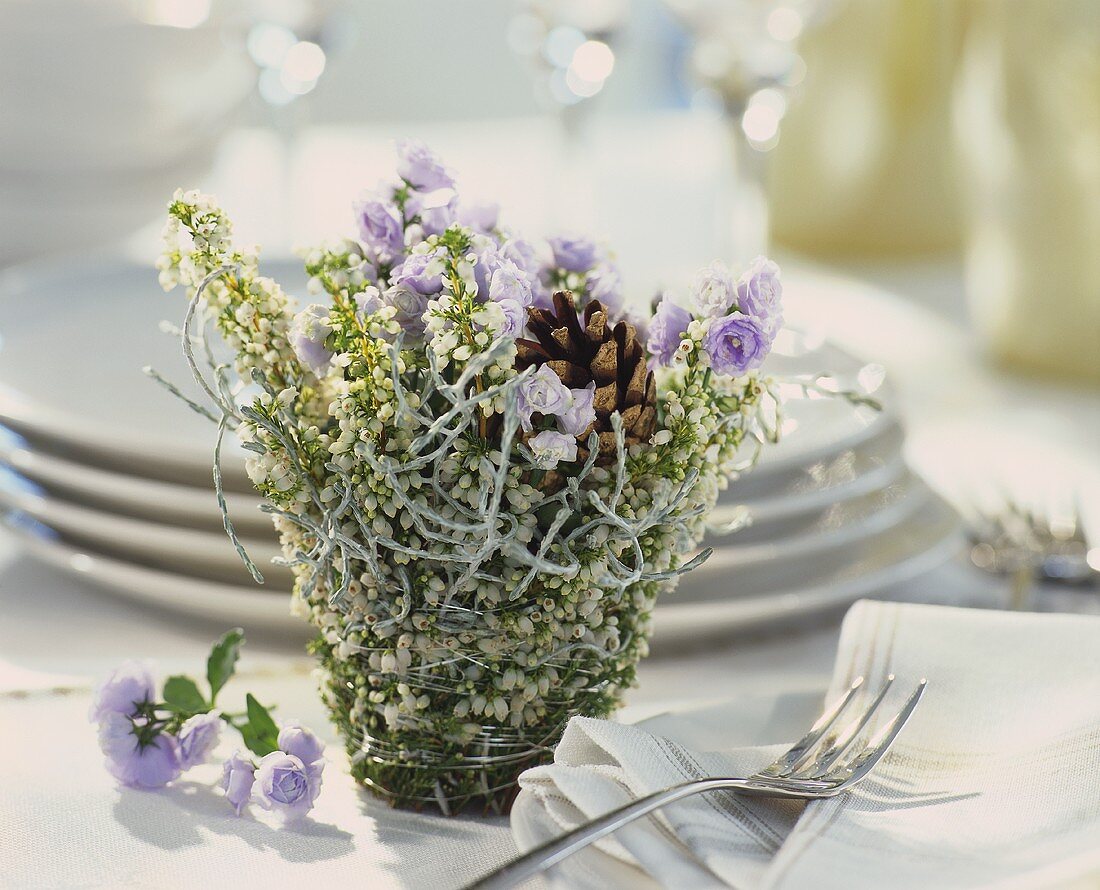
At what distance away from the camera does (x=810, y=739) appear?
0.43 meters

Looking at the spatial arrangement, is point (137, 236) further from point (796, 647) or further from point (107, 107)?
point (796, 647)

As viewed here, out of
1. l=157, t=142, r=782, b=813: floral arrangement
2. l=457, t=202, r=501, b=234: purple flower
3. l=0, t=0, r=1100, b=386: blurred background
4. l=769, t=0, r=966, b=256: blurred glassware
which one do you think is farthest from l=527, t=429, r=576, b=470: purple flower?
l=769, t=0, r=966, b=256: blurred glassware

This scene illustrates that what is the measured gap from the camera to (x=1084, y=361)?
0.95 meters

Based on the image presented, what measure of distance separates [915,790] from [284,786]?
0.19 metres

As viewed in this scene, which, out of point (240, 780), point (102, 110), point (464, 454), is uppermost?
point (102, 110)

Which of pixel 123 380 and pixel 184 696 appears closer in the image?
pixel 184 696

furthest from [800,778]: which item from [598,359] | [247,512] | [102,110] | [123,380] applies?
[102,110]

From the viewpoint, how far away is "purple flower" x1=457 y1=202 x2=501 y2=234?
45 centimetres

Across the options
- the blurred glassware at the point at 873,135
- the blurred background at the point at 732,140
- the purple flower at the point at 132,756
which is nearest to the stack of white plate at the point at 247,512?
the purple flower at the point at 132,756

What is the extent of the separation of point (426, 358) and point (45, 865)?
0.19 meters

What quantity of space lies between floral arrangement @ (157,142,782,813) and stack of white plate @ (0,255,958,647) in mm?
112

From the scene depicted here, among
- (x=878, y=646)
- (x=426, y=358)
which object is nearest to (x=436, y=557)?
(x=426, y=358)

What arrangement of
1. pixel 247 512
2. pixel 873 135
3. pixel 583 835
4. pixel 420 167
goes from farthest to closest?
pixel 873 135 < pixel 247 512 < pixel 420 167 < pixel 583 835

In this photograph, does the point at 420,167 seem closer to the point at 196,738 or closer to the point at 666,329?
the point at 666,329
